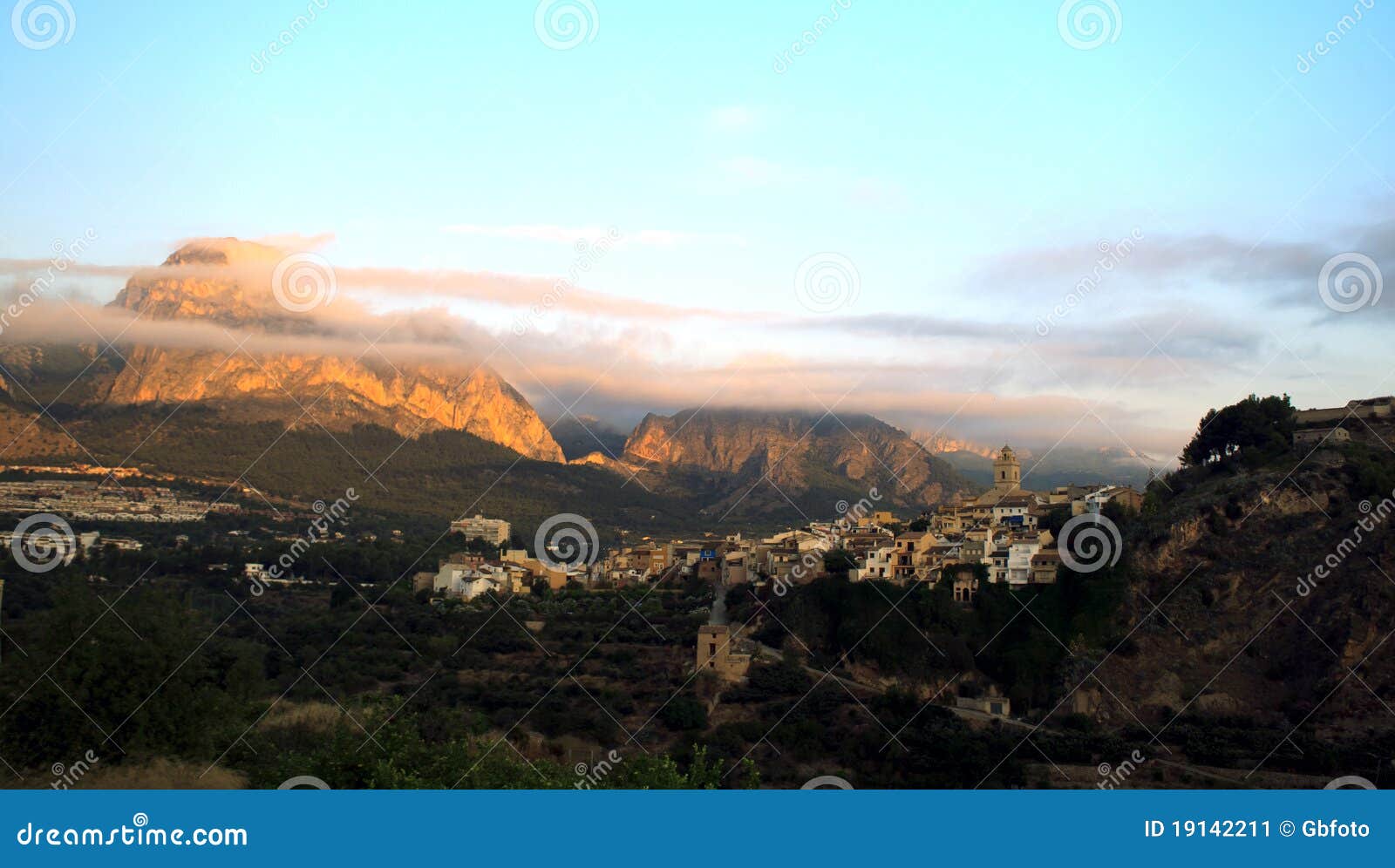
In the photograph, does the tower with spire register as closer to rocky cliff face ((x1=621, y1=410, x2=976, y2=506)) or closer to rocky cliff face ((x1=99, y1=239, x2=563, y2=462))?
rocky cliff face ((x1=621, y1=410, x2=976, y2=506))

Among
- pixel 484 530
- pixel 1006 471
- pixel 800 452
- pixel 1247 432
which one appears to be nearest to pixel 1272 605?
pixel 1247 432

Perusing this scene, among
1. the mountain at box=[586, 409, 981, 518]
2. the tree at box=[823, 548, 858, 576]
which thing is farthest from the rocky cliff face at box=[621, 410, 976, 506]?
the tree at box=[823, 548, 858, 576]

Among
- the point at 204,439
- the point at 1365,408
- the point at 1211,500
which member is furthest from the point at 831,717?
the point at 204,439

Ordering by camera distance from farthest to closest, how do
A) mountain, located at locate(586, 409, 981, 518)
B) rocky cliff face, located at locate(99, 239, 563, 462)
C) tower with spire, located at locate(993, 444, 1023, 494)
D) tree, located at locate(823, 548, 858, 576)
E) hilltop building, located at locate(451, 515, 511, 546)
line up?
mountain, located at locate(586, 409, 981, 518), rocky cliff face, located at locate(99, 239, 563, 462), hilltop building, located at locate(451, 515, 511, 546), tower with spire, located at locate(993, 444, 1023, 494), tree, located at locate(823, 548, 858, 576)

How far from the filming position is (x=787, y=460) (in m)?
75.8

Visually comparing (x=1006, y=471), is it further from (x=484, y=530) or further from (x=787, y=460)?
(x=787, y=460)

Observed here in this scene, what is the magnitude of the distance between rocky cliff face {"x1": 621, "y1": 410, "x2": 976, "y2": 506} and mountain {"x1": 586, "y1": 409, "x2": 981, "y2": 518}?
56mm

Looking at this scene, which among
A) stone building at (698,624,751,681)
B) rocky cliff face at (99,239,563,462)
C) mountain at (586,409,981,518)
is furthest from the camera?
mountain at (586,409,981,518)

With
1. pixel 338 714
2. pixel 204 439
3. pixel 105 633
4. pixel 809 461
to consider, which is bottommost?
pixel 338 714

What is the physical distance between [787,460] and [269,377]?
2995cm

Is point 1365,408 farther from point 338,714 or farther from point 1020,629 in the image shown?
point 338,714

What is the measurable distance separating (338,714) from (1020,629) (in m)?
16.8

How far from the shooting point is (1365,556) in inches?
1259

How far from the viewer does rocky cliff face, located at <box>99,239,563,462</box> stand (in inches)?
2596
